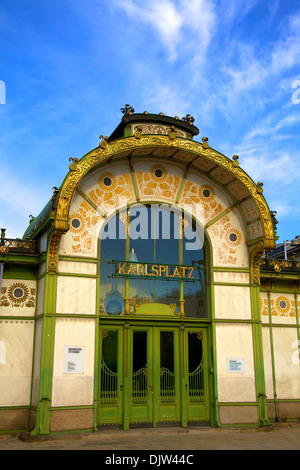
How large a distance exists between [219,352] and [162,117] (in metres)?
6.81

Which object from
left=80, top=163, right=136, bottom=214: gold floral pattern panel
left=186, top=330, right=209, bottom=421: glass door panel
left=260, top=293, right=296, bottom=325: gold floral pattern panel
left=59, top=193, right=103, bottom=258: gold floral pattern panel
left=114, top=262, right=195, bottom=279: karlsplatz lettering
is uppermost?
left=80, top=163, right=136, bottom=214: gold floral pattern panel

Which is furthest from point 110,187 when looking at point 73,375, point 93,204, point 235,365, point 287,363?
point 287,363

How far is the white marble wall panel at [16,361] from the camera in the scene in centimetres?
1183

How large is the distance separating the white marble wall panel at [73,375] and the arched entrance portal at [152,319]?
43cm

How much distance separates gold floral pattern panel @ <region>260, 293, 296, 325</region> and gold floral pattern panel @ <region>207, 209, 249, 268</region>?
59.3 inches

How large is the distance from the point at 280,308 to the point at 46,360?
283 inches

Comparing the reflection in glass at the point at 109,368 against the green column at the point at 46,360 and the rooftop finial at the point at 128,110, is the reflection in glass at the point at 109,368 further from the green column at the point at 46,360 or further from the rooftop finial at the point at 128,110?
the rooftop finial at the point at 128,110

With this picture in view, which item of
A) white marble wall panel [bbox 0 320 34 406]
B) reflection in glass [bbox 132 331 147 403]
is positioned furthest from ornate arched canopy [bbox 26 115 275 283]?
reflection in glass [bbox 132 331 147 403]

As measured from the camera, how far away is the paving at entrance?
10.1 meters

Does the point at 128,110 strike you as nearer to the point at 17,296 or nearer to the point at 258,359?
the point at 17,296

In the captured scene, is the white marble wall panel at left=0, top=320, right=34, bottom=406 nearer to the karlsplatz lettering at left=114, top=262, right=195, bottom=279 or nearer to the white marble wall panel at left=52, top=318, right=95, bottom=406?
the white marble wall panel at left=52, top=318, right=95, bottom=406

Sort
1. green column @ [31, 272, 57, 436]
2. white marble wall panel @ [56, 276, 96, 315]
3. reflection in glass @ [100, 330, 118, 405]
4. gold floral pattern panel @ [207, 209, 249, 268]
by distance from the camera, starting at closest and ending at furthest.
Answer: green column @ [31, 272, 57, 436] → white marble wall panel @ [56, 276, 96, 315] → reflection in glass @ [100, 330, 118, 405] → gold floral pattern panel @ [207, 209, 249, 268]

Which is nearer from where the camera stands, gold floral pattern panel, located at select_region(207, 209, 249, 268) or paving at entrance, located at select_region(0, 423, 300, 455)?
paving at entrance, located at select_region(0, 423, 300, 455)
